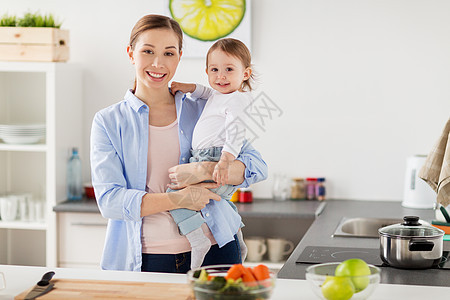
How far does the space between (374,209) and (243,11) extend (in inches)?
51.0

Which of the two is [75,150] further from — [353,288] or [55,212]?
[353,288]

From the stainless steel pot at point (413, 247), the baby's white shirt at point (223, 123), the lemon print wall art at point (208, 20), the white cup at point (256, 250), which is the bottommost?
the white cup at point (256, 250)

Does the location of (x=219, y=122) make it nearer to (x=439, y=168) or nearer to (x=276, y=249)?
(x=439, y=168)

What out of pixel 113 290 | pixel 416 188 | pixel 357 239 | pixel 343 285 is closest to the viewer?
pixel 343 285

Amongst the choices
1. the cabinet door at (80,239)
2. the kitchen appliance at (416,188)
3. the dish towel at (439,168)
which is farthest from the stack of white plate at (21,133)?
the dish towel at (439,168)

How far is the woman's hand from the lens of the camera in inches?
74.5

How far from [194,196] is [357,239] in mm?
856

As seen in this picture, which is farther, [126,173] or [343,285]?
[126,173]

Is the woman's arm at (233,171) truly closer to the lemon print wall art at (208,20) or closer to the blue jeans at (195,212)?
the blue jeans at (195,212)

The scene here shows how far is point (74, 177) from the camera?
11.6 feet

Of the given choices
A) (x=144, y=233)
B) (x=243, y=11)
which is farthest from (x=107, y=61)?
(x=144, y=233)

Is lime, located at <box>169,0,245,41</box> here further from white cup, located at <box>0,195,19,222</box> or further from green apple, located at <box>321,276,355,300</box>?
green apple, located at <box>321,276,355,300</box>

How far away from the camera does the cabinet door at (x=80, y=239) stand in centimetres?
333

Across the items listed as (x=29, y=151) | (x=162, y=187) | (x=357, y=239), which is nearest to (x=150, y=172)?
(x=162, y=187)
